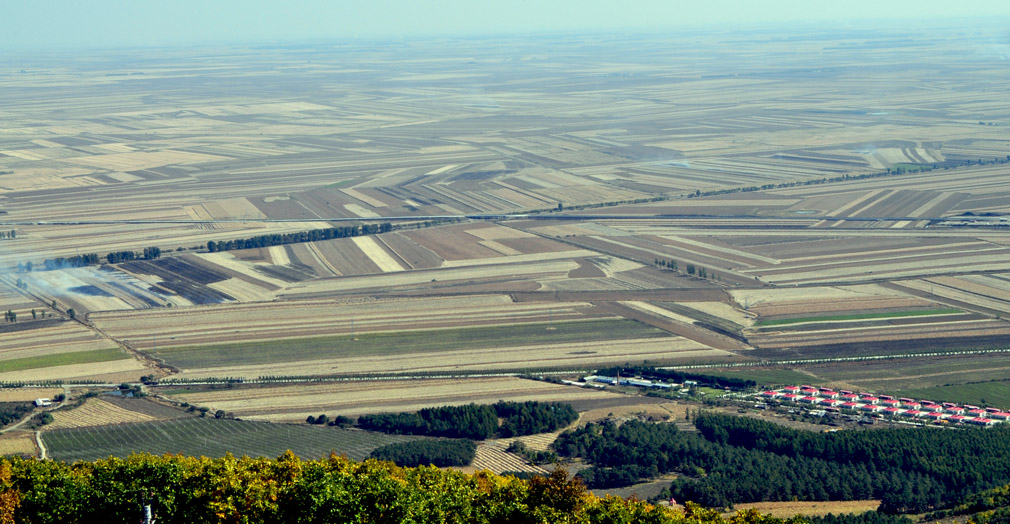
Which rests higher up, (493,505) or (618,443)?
(493,505)

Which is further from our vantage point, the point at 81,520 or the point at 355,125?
the point at 355,125

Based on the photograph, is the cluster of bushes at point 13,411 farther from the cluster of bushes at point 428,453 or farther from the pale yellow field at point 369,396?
the cluster of bushes at point 428,453

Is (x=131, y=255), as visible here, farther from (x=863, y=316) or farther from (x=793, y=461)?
(x=793, y=461)

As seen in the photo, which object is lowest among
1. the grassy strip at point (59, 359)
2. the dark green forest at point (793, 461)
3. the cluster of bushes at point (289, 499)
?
the grassy strip at point (59, 359)

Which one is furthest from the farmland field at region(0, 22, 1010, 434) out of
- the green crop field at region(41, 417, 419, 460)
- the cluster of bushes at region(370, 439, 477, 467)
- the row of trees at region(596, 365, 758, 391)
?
the cluster of bushes at region(370, 439, 477, 467)

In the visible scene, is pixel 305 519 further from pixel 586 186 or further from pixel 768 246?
pixel 586 186

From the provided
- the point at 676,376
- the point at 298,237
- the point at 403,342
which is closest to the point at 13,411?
the point at 403,342

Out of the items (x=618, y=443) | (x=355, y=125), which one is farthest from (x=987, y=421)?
(x=355, y=125)

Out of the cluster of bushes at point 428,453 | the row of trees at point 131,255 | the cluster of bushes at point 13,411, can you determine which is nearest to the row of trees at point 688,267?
the cluster of bushes at point 428,453
